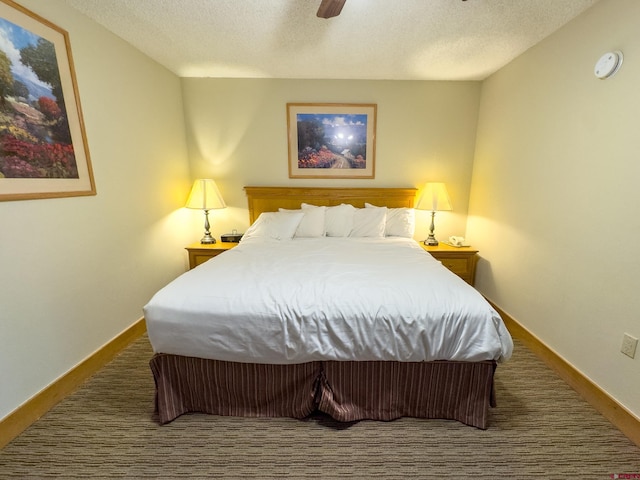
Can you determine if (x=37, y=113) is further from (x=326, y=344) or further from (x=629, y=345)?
(x=629, y=345)

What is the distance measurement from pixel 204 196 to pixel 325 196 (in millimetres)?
1336

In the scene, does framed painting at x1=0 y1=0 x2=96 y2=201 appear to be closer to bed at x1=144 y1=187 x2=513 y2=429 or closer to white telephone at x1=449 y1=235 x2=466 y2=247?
bed at x1=144 y1=187 x2=513 y2=429

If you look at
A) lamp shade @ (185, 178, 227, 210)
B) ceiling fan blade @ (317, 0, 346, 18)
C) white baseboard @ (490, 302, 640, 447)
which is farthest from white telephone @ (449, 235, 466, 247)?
lamp shade @ (185, 178, 227, 210)

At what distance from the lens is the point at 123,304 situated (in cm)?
220

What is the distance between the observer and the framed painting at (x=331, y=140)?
299 cm

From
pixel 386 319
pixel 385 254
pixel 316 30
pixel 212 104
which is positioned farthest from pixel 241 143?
pixel 386 319

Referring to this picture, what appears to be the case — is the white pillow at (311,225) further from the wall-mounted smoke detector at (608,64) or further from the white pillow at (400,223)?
the wall-mounted smoke detector at (608,64)

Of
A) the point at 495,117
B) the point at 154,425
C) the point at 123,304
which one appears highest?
the point at 495,117

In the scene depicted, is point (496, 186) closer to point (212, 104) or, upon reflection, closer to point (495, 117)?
point (495, 117)

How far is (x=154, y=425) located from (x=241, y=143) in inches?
105

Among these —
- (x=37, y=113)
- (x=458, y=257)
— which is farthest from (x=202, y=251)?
(x=458, y=257)

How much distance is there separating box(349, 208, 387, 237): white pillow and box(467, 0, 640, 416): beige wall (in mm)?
1113

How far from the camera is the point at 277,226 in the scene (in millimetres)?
2756

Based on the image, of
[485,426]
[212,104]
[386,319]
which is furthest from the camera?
[212,104]
